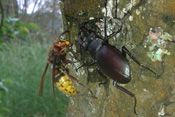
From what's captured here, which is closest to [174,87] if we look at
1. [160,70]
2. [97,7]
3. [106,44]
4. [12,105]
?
[160,70]

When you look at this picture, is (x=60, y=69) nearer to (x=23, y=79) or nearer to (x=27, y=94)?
(x=27, y=94)

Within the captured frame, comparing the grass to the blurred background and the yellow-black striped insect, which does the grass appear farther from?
the yellow-black striped insect

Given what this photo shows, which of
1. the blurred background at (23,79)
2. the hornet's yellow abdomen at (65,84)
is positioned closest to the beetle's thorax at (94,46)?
the hornet's yellow abdomen at (65,84)

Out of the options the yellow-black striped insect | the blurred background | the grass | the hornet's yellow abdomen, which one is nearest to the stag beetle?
the yellow-black striped insect

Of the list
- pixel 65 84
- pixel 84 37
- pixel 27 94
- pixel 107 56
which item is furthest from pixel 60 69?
pixel 27 94

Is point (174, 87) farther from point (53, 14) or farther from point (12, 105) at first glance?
point (53, 14)

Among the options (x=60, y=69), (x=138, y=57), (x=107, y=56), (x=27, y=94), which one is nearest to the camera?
(x=138, y=57)
